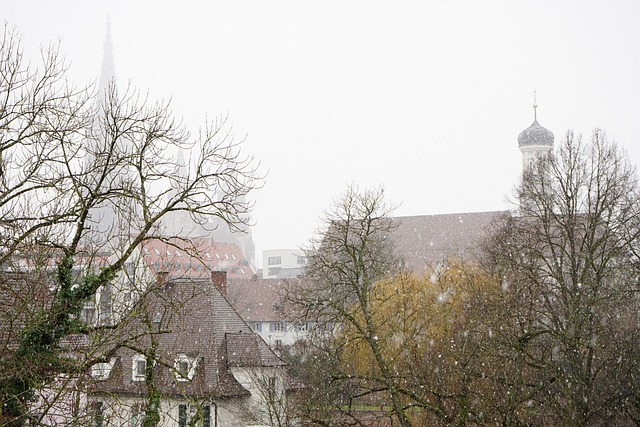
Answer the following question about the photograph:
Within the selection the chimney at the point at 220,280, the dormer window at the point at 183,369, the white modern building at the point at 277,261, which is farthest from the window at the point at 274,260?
the dormer window at the point at 183,369

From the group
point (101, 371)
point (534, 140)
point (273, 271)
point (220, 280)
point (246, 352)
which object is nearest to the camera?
point (101, 371)

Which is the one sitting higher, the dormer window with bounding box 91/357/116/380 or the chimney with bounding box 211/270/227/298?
the chimney with bounding box 211/270/227/298

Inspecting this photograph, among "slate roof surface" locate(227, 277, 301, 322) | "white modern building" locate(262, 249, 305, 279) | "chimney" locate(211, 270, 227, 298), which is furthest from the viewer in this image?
"white modern building" locate(262, 249, 305, 279)

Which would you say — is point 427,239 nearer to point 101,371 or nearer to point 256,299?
point 256,299

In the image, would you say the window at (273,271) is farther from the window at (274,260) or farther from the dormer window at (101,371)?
the dormer window at (101,371)

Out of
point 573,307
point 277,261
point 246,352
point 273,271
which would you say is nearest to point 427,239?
point 273,271

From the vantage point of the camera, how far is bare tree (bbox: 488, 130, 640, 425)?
1712 centimetres

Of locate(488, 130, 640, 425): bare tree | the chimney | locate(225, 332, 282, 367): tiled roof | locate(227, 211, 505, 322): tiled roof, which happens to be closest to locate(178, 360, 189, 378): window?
locate(488, 130, 640, 425): bare tree

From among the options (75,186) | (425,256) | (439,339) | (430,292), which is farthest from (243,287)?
(75,186)

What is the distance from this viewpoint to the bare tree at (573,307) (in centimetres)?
1712

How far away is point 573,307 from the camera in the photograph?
63.9 feet

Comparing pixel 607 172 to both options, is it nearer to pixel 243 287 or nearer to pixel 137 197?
pixel 137 197

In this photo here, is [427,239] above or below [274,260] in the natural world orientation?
above

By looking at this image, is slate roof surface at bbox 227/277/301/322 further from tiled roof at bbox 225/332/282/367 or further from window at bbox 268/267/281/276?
window at bbox 268/267/281/276
